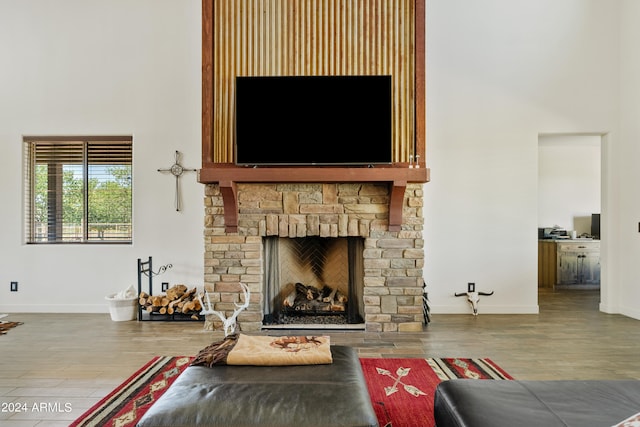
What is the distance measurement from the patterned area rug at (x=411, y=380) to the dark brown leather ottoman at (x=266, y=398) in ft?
1.78

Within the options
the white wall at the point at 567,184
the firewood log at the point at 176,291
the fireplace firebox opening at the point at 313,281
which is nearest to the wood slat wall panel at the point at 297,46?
the fireplace firebox opening at the point at 313,281

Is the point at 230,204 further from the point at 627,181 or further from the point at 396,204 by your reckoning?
the point at 627,181

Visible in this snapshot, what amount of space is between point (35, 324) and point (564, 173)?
7.81 meters

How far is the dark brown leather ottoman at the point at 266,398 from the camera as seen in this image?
54.1 inches

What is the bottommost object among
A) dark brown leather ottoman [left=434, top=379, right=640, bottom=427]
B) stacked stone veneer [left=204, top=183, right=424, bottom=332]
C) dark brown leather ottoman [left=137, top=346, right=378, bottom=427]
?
dark brown leather ottoman [left=137, top=346, right=378, bottom=427]

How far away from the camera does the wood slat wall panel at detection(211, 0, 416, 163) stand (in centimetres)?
385

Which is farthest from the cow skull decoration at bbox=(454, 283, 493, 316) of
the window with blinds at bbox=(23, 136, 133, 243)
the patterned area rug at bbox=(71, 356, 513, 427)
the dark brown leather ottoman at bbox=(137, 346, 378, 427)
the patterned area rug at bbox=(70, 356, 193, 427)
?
the window with blinds at bbox=(23, 136, 133, 243)

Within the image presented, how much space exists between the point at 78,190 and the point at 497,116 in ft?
16.8

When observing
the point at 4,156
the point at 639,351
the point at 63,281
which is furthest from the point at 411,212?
the point at 4,156

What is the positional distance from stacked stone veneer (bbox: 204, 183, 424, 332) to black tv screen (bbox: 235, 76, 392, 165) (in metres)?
0.32

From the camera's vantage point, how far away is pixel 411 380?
8.33 ft

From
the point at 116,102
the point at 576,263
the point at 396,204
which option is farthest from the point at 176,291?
the point at 576,263

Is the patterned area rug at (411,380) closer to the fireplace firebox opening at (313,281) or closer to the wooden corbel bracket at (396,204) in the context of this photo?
the fireplace firebox opening at (313,281)

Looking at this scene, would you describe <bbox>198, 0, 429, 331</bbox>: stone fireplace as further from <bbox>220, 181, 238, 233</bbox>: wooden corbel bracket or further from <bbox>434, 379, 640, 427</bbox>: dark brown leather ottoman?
<bbox>434, 379, 640, 427</bbox>: dark brown leather ottoman
